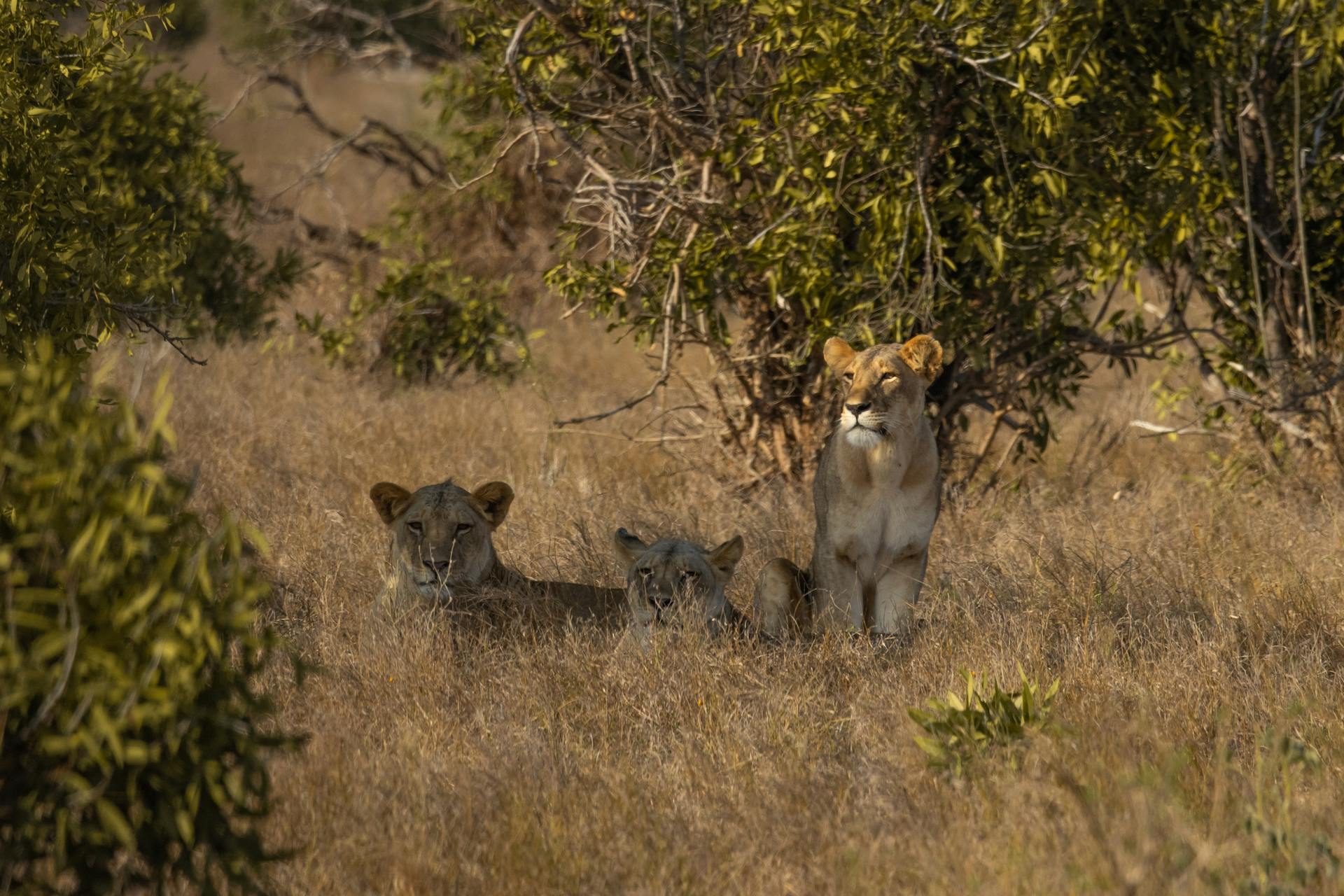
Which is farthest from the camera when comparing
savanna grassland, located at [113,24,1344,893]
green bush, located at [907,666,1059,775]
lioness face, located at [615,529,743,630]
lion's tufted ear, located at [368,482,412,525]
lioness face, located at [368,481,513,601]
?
lion's tufted ear, located at [368,482,412,525]

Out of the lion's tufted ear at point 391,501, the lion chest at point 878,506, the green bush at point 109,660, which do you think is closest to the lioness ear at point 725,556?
the lion chest at point 878,506

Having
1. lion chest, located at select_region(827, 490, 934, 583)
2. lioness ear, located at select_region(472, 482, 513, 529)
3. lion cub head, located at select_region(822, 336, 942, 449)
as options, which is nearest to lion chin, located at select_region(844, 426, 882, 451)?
lion cub head, located at select_region(822, 336, 942, 449)

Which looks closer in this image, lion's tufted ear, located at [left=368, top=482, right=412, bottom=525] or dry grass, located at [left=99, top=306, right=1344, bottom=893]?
dry grass, located at [left=99, top=306, right=1344, bottom=893]

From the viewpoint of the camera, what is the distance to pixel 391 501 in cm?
586

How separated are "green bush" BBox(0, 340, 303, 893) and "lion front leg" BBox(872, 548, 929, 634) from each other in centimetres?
330

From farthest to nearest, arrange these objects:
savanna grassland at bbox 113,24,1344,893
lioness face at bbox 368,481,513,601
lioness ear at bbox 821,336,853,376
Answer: lioness ear at bbox 821,336,853,376 → lioness face at bbox 368,481,513,601 → savanna grassland at bbox 113,24,1344,893

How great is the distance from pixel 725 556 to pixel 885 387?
2.96ft

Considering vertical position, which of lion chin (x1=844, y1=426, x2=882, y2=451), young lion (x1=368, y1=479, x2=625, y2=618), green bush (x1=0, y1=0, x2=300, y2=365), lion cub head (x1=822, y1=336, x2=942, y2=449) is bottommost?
young lion (x1=368, y1=479, x2=625, y2=618)

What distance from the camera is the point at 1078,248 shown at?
299 inches

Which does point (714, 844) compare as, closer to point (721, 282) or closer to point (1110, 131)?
point (721, 282)

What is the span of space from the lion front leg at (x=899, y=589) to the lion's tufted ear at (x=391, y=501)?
192 cm

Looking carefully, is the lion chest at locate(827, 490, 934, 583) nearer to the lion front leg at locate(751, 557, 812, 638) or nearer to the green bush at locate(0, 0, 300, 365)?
the lion front leg at locate(751, 557, 812, 638)

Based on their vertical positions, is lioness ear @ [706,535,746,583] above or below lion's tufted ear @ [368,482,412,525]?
below

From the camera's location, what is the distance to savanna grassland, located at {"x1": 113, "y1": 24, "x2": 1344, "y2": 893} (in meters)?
3.76
